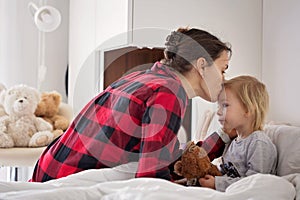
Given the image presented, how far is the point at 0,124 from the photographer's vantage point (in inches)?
82.0

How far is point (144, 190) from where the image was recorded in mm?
762

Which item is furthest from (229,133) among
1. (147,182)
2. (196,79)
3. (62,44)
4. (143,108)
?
(62,44)

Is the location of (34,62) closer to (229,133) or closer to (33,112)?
(33,112)

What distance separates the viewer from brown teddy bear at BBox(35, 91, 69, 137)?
7.34 ft

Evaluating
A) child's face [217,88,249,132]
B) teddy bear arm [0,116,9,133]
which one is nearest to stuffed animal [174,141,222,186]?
child's face [217,88,249,132]

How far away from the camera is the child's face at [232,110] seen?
129 centimetres

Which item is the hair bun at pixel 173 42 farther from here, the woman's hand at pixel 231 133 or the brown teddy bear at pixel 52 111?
the brown teddy bear at pixel 52 111

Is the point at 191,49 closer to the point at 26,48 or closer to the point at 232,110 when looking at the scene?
the point at 232,110

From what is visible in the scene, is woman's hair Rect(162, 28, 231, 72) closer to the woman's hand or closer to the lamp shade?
the woman's hand

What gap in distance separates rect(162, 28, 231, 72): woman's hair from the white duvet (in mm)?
382

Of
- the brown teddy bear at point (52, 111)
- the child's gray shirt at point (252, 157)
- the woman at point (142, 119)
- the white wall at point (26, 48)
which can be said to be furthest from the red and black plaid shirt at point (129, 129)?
the white wall at point (26, 48)

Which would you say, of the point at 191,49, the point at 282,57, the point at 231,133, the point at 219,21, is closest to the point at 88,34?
the point at 219,21

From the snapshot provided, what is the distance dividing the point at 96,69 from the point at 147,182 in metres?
1.32

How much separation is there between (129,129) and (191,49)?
282 mm
